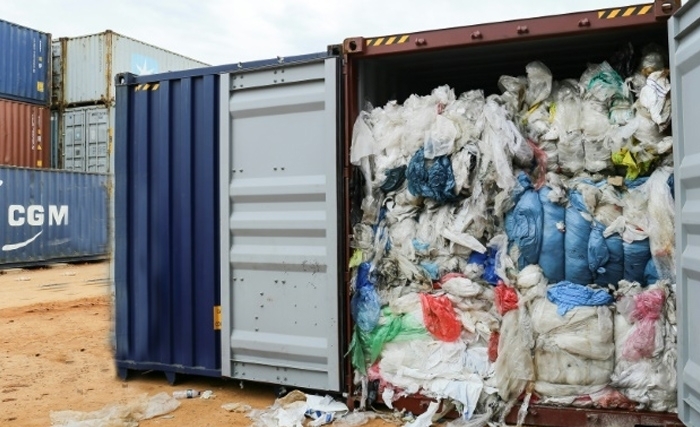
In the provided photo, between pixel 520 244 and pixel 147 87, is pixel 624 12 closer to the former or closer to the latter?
pixel 520 244

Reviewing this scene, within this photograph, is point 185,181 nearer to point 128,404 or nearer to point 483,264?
point 128,404

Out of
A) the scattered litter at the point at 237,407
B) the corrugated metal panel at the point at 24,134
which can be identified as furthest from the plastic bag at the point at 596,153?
the corrugated metal panel at the point at 24,134

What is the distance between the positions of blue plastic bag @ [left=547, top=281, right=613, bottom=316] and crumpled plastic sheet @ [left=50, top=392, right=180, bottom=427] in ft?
8.34

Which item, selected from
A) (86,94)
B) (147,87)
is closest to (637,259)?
(147,87)

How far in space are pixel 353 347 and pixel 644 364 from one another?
1659mm

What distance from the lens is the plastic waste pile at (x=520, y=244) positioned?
3.41 meters

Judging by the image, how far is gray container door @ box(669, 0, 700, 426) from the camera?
2889mm

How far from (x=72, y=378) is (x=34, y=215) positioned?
11282mm

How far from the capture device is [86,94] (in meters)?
18.6

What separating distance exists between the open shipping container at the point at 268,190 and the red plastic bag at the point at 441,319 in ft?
1.49

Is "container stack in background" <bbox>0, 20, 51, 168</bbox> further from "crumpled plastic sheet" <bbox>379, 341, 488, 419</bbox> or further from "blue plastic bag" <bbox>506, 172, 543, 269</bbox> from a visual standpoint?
"blue plastic bag" <bbox>506, 172, 543, 269</bbox>

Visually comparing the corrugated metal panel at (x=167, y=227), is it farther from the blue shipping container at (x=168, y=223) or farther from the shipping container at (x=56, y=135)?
the shipping container at (x=56, y=135)

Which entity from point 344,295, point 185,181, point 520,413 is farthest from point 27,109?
point 520,413

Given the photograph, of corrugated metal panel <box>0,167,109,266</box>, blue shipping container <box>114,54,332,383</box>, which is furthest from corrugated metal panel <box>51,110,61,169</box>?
blue shipping container <box>114,54,332,383</box>
